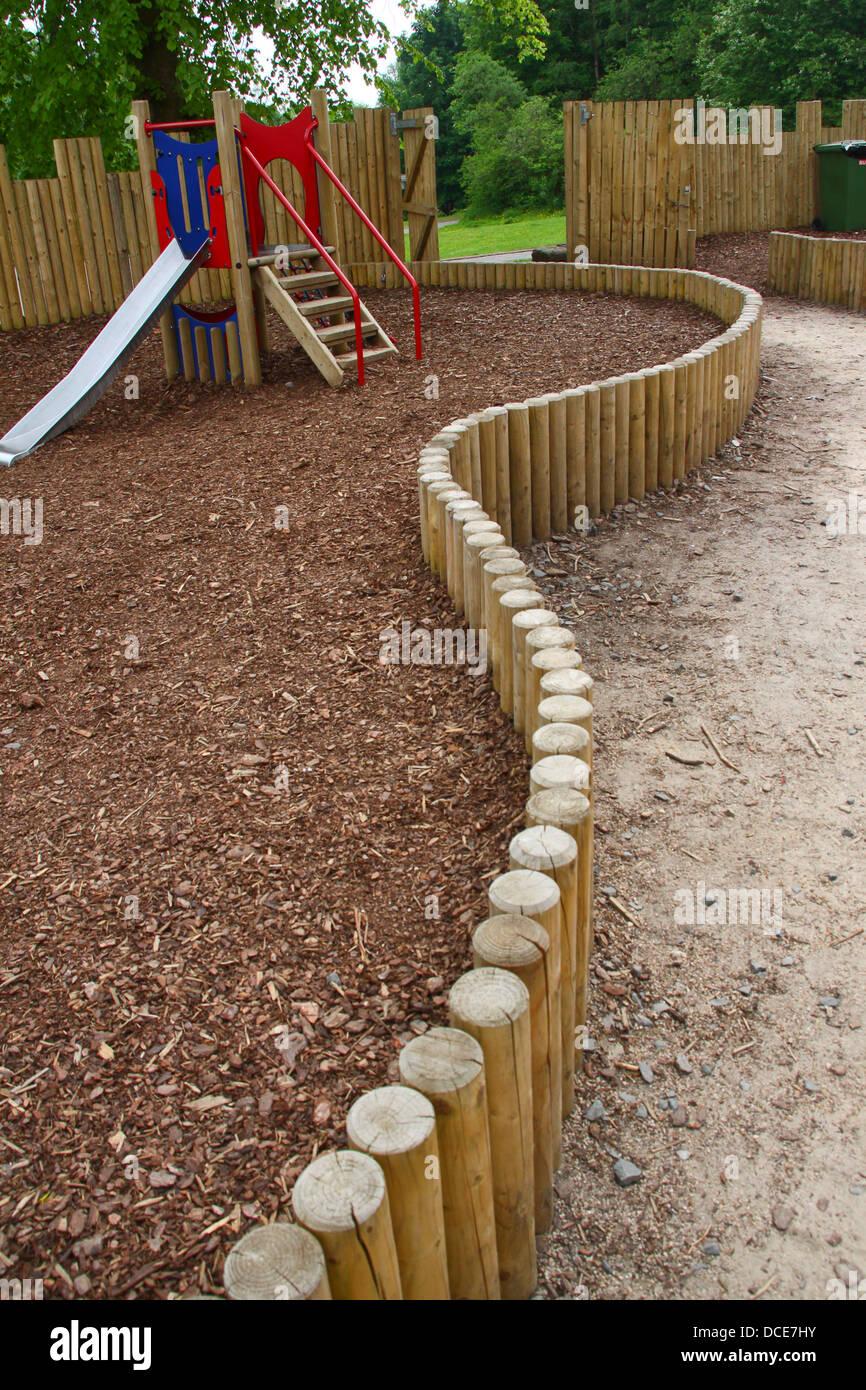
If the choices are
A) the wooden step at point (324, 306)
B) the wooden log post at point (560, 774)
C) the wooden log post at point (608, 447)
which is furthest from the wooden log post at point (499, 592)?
the wooden step at point (324, 306)

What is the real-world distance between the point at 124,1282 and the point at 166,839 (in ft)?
5.26

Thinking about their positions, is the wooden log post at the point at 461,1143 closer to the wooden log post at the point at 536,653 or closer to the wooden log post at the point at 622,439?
the wooden log post at the point at 536,653

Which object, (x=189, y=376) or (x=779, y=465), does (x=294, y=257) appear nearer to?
(x=189, y=376)

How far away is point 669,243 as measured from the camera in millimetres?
13906

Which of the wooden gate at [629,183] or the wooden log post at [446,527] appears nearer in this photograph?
the wooden log post at [446,527]

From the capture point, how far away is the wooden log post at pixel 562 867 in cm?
264

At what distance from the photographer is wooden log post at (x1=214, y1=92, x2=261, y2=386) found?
27.7ft

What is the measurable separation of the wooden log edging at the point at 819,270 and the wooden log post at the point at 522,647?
1126 cm

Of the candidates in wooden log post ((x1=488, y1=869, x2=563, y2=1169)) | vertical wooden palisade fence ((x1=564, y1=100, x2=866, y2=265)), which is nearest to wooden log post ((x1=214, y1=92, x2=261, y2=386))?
vertical wooden palisade fence ((x1=564, y1=100, x2=866, y2=265))

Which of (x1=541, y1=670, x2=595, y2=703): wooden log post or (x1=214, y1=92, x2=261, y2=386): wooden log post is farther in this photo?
(x1=214, y1=92, x2=261, y2=386): wooden log post

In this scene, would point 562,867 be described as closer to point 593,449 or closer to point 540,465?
point 540,465

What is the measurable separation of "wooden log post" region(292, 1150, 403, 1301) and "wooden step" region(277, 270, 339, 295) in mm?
8379

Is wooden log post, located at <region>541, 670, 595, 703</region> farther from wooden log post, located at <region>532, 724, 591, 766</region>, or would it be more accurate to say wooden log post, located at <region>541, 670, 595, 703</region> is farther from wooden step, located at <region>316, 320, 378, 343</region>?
wooden step, located at <region>316, 320, 378, 343</region>

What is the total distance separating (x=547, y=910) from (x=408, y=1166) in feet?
2.36
